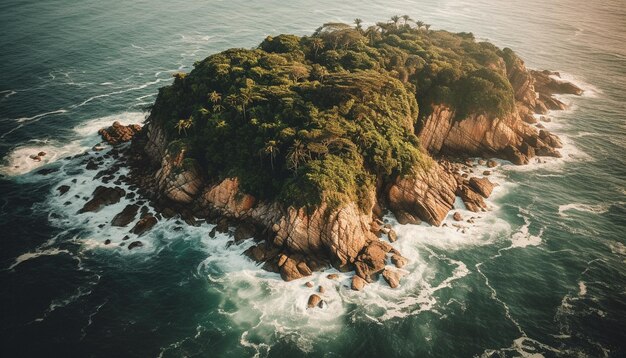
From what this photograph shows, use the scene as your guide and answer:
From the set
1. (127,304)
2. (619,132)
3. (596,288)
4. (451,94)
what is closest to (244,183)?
(127,304)

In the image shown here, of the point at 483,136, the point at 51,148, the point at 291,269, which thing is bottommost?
the point at 291,269

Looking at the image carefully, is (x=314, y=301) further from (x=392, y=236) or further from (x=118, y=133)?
(x=118, y=133)

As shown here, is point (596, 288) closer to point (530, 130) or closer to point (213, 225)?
point (530, 130)

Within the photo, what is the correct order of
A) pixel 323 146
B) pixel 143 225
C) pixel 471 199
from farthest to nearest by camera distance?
pixel 471 199, pixel 143 225, pixel 323 146

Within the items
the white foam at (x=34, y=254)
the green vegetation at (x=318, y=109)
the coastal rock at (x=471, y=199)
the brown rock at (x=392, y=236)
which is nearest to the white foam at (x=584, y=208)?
the coastal rock at (x=471, y=199)

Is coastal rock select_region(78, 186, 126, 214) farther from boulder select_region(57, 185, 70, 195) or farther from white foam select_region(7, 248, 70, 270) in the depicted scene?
white foam select_region(7, 248, 70, 270)

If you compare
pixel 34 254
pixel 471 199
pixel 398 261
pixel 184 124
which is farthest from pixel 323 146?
pixel 34 254
